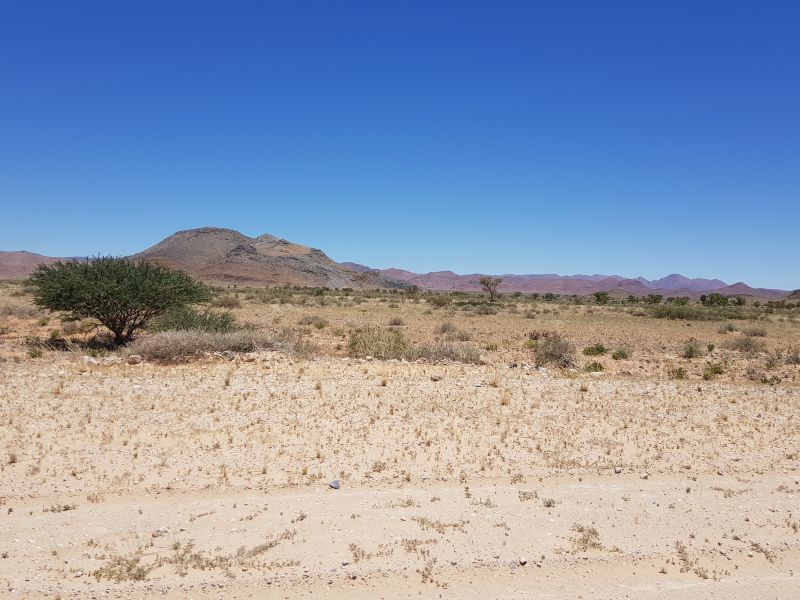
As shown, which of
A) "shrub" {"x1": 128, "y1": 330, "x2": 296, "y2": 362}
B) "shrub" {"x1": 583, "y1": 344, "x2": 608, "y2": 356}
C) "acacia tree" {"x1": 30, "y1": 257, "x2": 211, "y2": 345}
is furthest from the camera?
"shrub" {"x1": 583, "y1": 344, "x2": 608, "y2": 356}

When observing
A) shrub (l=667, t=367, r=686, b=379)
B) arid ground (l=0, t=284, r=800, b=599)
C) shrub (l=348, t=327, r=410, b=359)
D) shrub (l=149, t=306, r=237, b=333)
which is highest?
shrub (l=149, t=306, r=237, b=333)

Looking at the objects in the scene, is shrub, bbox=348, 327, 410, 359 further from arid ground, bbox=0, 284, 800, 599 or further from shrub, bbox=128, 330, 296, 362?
arid ground, bbox=0, 284, 800, 599

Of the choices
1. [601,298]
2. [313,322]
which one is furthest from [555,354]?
[601,298]

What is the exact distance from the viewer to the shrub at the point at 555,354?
55.3ft

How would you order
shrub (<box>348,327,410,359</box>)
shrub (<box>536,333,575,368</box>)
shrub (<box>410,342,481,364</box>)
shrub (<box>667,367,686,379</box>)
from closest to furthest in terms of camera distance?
shrub (<box>667,367,686,379</box>)
shrub (<box>410,342,481,364</box>)
shrub (<box>348,327,410,359</box>)
shrub (<box>536,333,575,368</box>)

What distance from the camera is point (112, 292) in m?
16.9

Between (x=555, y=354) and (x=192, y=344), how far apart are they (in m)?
10.3

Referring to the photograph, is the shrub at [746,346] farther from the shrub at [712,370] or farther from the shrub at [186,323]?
the shrub at [186,323]

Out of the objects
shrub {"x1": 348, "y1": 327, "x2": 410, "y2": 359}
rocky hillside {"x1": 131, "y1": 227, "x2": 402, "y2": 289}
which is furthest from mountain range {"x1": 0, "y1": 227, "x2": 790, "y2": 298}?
shrub {"x1": 348, "y1": 327, "x2": 410, "y2": 359}

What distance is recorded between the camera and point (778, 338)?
91.7 ft

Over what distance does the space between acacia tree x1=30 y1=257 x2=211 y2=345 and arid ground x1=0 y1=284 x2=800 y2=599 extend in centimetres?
311

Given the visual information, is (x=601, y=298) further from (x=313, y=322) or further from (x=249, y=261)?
(x=249, y=261)

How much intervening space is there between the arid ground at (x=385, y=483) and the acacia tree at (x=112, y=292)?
3.11 meters

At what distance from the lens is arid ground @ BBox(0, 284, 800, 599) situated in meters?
5.25
